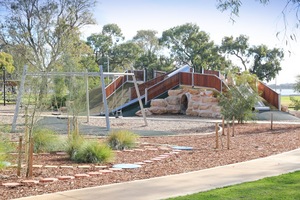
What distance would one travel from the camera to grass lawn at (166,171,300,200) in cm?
660

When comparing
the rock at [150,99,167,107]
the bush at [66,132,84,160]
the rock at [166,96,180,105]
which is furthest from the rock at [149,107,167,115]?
the bush at [66,132,84,160]

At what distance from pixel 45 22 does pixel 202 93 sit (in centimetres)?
2498

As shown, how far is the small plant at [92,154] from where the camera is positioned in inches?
410

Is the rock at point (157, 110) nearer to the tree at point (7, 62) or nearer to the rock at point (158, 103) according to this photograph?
the rock at point (158, 103)

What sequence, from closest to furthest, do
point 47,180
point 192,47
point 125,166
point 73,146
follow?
point 47,180 → point 125,166 → point 73,146 → point 192,47

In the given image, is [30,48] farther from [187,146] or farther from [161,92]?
[187,146]

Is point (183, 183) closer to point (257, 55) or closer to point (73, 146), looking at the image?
point (73, 146)

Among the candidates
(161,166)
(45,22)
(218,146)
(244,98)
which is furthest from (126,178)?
(45,22)

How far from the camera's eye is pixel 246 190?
Result: 7.08m

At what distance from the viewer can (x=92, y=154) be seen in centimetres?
1044

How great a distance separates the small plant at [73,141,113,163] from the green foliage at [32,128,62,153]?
5.49 ft

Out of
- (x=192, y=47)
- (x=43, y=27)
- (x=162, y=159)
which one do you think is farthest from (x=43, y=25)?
(x=162, y=159)

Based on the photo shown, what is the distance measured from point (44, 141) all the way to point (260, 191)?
678 cm

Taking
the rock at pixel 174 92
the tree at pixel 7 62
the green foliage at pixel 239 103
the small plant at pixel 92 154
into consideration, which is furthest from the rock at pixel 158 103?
the tree at pixel 7 62
